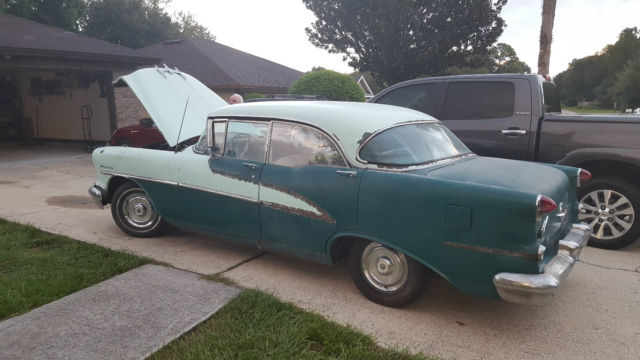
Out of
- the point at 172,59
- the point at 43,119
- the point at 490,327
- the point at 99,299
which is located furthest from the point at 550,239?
the point at 172,59

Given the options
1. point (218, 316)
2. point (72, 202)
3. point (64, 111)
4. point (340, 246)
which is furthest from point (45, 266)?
point (64, 111)

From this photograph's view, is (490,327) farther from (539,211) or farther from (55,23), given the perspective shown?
(55,23)

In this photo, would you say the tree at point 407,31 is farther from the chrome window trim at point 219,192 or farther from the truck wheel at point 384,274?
the truck wheel at point 384,274

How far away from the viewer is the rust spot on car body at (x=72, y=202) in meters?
6.65

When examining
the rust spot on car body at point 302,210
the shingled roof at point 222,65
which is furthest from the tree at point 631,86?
the rust spot on car body at point 302,210

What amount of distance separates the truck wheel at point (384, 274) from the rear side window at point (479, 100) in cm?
304

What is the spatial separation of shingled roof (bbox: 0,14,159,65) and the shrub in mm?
4874

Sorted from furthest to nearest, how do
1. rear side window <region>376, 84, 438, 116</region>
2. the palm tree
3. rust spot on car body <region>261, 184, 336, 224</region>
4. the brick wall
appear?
the brick wall
the palm tree
rear side window <region>376, 84, 438, 116</region>
rust spot on car body <region>261, 184, 336, 224</region>

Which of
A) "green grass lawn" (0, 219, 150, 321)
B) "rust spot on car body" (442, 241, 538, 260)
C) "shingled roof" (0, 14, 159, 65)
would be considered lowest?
"green grass lawn" (0, 219, 150, 321)

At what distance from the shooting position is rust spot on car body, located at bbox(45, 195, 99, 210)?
6.65 metres

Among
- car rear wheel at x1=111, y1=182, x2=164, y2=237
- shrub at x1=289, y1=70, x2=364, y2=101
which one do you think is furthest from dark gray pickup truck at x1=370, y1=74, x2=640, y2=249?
shrub at x1=289, y1=70, x2=364, y2=101

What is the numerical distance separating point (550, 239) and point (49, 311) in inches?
146

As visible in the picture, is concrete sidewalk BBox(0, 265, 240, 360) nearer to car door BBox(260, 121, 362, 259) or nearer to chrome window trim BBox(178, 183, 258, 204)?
car door BBox(260, 121, 362, 259)

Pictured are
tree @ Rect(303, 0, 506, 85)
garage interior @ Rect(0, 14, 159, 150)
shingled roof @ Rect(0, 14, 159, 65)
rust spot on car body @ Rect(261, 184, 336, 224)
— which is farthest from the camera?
tree @ Rect(303, 0, 506, 85)
